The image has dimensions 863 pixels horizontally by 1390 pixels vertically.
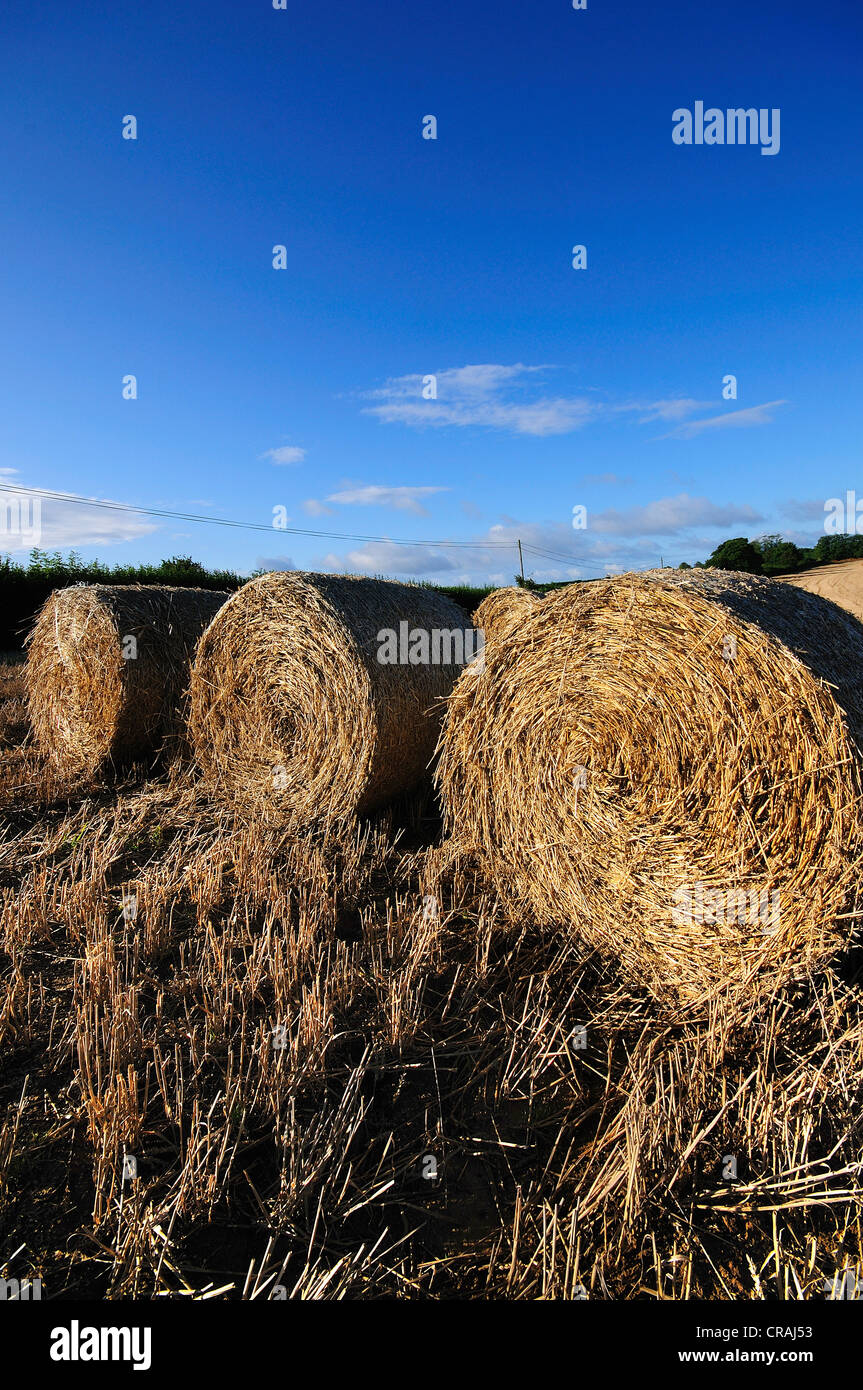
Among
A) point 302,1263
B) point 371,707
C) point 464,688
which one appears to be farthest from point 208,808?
point 302,1263

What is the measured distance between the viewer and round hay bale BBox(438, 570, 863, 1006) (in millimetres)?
3473

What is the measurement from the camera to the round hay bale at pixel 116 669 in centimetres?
794

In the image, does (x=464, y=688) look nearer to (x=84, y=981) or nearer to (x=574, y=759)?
(x=574, y=759)

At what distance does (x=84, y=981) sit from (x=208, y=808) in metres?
3.20

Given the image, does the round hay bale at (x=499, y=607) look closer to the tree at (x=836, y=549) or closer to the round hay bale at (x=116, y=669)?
the round hay bale at (x=116, y=669)

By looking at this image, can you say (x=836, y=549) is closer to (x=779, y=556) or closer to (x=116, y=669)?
(x=779, y=556)

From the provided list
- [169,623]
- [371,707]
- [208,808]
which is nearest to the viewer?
[371,707]

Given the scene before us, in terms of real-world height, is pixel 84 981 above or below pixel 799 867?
below

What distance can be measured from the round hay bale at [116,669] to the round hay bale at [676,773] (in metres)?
4.11

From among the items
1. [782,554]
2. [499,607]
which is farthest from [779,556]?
[499,607]

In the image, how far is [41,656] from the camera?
8844 millimetres

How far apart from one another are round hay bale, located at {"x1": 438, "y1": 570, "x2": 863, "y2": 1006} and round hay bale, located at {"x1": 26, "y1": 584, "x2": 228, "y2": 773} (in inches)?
162

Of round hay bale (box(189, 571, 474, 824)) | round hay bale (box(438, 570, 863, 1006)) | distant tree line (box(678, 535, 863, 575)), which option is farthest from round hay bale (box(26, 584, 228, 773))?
distant tree line (box(678, 535, 863, 575))

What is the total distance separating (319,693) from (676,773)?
316 cm
